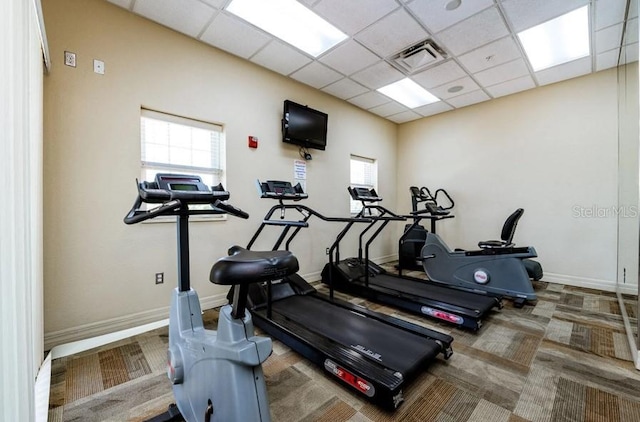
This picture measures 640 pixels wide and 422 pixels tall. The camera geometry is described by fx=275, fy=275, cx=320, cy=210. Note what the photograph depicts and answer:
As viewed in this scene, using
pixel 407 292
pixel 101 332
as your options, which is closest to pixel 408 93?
pixel 407 292

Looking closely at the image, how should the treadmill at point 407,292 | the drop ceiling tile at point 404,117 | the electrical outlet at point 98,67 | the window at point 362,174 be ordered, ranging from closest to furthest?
the electrical outlet at point 98,67, the treadmill at point 407,292, the window at point 362,174, the drop ceiling tile at point 404,117

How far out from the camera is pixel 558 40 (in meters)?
3.28

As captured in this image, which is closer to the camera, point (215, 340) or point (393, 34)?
point (215, 340)

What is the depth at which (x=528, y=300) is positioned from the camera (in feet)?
11.3

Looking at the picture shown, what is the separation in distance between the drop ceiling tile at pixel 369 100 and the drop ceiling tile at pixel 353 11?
179 cm

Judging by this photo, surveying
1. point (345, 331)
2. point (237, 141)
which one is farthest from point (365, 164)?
point (345, 331)

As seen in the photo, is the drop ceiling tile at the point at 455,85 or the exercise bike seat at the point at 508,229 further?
the drop ceiling tile at the point at 455,85

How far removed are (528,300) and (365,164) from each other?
352 centimetres

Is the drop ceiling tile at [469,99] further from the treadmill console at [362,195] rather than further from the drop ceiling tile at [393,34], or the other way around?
the treadmill console at [362,195]

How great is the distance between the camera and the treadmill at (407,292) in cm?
283

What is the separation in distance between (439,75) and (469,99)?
1257 mm

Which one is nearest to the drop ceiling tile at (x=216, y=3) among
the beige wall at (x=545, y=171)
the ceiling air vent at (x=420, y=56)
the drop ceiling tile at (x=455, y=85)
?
the ceiling air vent at (x=420, y=56)

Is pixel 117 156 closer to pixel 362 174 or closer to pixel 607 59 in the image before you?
pixel 362 174

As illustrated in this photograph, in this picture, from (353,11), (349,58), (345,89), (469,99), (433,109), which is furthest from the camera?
(433,109)
